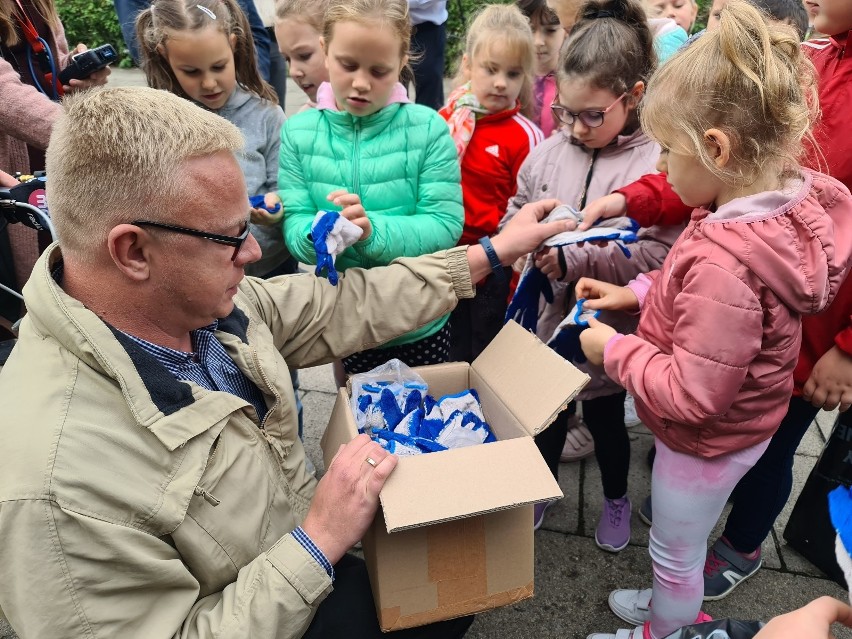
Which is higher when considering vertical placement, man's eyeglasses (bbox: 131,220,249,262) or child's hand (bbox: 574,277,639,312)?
man's eyeglasses (bbox: 131,220,249,262)

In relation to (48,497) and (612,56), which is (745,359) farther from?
(48,497)

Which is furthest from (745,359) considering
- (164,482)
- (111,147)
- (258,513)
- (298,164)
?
(298,164)

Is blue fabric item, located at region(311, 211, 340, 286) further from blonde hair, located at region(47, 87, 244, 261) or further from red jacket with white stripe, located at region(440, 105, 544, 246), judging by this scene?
red jacket with white stripe, located at region(440, 105, 544, 246)

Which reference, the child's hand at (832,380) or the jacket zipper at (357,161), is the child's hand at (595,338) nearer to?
the child's hand at (832,380)

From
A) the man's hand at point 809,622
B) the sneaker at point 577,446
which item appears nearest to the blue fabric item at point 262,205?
the sneaker at point 577,446

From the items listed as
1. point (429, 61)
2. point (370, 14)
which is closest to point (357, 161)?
point (370, 14)

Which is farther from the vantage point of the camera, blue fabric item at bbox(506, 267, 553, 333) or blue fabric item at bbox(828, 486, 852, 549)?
blue fabric item at bbox(506, 267, 553, 333)

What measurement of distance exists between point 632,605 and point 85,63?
125 inches

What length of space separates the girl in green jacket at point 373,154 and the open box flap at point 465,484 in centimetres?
82

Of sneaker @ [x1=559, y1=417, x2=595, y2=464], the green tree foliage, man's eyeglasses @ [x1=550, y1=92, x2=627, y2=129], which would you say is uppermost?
man's eyeglasses @ [x1=550, y1=92, x2=627, y2=129]

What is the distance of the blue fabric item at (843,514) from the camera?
1056 millimetres

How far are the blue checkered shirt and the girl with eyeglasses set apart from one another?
40.5 inches

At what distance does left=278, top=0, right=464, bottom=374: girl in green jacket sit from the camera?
2158mm

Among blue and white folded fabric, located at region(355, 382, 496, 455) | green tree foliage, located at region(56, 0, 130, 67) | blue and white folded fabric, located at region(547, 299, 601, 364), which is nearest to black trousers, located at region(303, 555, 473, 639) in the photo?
blue and white folded fabric, located at region(355, 382, 496, 455)
